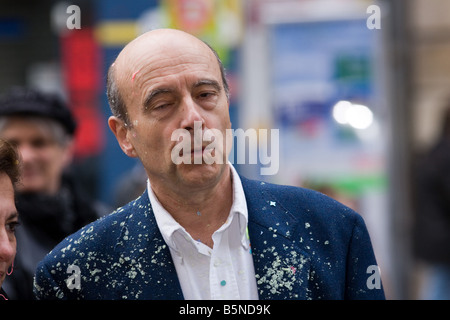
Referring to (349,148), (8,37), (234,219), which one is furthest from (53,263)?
(8,37)

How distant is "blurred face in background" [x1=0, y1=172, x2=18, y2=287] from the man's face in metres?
0.41

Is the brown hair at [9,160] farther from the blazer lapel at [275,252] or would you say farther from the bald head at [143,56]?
the blazer lapel at [275,252]

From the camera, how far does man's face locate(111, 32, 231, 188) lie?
1859mm

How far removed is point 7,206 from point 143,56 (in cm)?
57

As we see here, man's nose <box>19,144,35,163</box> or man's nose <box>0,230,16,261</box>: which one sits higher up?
man's nose <box>19,144,35,163</box>

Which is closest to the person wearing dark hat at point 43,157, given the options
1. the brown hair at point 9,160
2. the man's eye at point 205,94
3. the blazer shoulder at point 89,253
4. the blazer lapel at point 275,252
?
the brown hair at point 9,160

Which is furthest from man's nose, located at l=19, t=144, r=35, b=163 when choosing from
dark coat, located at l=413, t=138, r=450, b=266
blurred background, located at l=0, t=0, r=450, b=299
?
dark coat, located at l=413, t=138, r=450, b=266

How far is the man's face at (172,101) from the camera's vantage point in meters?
1.86

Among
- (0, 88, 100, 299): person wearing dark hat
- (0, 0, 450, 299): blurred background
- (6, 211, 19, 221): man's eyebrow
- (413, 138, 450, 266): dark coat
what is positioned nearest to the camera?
(6, 211, 19, 221): man's eyebrow

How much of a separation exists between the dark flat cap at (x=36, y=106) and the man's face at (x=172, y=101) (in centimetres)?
159

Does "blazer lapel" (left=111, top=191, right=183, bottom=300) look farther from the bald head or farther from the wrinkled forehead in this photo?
the wrinkled forehead

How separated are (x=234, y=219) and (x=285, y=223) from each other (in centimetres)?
14

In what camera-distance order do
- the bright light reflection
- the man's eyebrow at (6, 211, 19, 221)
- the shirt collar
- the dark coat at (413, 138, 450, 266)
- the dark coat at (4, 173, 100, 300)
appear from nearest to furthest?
the shirt collar
the man's eyebrow at (6, 211, 19, 221)
the dark coat at (4, 173, 100, 300)
the bright light reflection
the dark coat at (413, 138, 450, 266)

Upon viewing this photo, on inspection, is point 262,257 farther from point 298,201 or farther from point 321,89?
point 321,89
